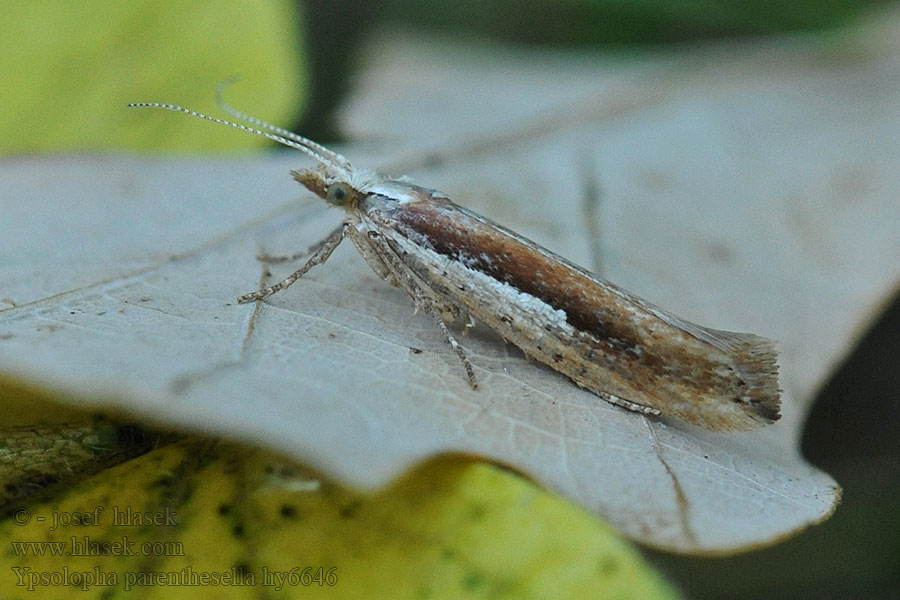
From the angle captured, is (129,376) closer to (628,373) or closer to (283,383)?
(283,383)

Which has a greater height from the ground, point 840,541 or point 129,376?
point 129,376

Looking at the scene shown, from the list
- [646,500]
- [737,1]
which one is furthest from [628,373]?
[737,1]

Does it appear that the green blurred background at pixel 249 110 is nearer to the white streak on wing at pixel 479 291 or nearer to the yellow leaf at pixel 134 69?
the yellow leaf at pixel 134 69

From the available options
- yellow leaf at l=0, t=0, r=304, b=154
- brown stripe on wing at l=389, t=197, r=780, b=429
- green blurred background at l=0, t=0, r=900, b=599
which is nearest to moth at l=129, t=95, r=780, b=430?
brown stripe on wing at l=389, t=197, r=780, b=429

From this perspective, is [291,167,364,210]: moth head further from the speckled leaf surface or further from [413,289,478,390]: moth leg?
[413,289,478,390]: moth leg

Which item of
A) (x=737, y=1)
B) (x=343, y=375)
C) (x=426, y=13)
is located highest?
(x=737, y=1)

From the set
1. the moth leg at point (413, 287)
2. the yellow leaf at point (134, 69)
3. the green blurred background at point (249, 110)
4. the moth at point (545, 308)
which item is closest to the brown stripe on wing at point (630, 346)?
the moth at point (545, 308)

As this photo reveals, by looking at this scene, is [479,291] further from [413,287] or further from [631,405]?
[631,405]

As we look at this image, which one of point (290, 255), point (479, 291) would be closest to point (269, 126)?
point (290, 255)
